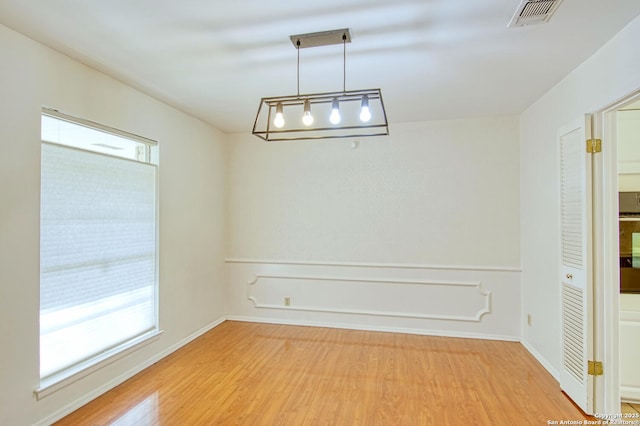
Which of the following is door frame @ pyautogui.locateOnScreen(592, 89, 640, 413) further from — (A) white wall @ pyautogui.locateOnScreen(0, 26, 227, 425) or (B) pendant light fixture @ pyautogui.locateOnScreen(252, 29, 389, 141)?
(A) white wall @ pyautogui.locateOnScreen(0, 26, 227, 425)

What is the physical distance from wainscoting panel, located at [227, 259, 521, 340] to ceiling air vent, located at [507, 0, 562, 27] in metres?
2.79

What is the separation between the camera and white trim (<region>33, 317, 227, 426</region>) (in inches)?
93.0

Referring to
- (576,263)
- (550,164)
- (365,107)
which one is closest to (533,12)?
(365,107)

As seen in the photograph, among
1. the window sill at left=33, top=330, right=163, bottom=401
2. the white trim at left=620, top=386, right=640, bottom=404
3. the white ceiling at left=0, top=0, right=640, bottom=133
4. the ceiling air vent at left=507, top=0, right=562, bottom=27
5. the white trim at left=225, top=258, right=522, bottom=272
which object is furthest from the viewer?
the white trim at left=225, top=258, right=522, bottom=272

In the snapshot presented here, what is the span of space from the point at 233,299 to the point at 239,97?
111 inches

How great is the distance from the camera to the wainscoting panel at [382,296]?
12.9ft

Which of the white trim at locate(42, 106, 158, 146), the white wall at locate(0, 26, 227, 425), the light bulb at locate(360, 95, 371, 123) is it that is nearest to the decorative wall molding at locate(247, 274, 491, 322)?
the white wall at locate(0, 26, 227, 425)

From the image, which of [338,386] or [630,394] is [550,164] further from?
[338,386]

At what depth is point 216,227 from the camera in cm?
447

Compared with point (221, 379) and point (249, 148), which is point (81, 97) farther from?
point (221, 379)

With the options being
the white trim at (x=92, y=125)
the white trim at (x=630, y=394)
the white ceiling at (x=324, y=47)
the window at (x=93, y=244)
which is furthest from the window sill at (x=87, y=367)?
the white trim at (x=630, y=394)

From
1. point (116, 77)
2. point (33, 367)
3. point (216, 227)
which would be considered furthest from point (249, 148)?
point (33, 367)

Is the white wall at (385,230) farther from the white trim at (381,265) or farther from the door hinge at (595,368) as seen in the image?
the door hinge at (595,368)

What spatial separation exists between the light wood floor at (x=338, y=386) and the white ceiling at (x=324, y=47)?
2655mm
